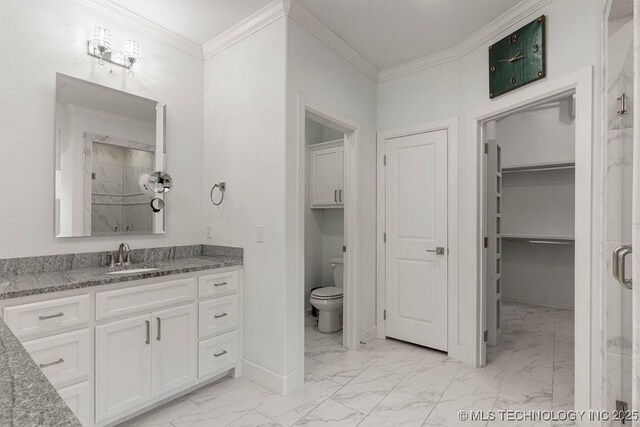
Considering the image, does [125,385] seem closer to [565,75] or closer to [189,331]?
[189,331]

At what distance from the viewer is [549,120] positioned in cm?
432

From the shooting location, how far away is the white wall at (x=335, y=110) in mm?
2348

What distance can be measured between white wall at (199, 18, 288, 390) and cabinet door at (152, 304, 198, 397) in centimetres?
43

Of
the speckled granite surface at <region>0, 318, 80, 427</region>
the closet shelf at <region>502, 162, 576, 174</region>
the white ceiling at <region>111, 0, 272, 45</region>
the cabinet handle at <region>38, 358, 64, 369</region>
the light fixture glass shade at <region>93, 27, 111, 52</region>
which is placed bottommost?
the cabinet handle at <region>38, 358, 64, 369</region>

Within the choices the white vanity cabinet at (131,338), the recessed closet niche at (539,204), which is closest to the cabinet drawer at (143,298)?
the white vanity cabinet at (131,338)

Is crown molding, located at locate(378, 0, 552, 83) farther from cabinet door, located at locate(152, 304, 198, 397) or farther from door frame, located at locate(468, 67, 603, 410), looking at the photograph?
cabinet door, located at locate(152, 304, 198, 397)

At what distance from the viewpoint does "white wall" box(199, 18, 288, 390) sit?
2.33m

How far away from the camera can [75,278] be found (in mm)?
1819

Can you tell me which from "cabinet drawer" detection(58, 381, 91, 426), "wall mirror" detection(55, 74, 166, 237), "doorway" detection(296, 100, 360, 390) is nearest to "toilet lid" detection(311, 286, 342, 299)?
"doorway" detection(296, 100, 360, 390)

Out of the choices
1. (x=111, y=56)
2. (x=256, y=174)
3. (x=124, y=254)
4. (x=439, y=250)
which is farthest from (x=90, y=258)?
(x=439, y=250)

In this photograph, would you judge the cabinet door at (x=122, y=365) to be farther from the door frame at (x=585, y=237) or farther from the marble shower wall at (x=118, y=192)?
the door frame at (x=585, y=237)

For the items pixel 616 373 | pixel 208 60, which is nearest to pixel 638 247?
pixel 616 373

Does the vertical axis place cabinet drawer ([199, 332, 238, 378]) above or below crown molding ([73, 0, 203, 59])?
below

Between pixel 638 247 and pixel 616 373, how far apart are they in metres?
1.03
